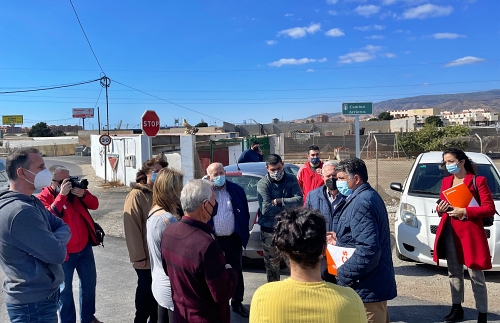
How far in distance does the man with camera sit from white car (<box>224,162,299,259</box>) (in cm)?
229

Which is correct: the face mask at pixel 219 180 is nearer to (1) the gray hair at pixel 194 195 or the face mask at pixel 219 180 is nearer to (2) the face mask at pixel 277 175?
Result: (2) the face mask at pixel 277 175

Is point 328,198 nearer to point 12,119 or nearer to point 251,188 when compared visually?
point 251,188

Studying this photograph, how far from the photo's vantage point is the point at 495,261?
525 cm

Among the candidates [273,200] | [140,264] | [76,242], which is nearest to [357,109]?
[273,200]

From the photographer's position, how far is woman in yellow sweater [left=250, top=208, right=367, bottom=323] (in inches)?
66.1

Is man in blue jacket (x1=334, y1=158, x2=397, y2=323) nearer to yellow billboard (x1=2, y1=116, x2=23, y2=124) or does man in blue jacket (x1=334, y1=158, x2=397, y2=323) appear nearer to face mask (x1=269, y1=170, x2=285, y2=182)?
face mask (x1=269, y1=170, x2=285, y2=182)

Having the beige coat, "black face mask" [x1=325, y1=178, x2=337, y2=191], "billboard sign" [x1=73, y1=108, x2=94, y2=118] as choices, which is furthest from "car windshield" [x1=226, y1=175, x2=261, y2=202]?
"billboard sign" [x1=73, y1=108, x2=94, y2=118]

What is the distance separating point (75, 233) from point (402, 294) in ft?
13.1

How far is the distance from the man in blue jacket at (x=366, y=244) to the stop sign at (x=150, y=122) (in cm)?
688

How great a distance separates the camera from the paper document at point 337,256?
3.02 meters

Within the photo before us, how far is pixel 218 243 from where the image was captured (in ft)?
9.41

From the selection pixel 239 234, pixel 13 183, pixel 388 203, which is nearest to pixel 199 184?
pixel 13 183

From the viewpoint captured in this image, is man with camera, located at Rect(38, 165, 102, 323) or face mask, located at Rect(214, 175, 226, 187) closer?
man with camera, located at Rect(38, 165, 102, 323)

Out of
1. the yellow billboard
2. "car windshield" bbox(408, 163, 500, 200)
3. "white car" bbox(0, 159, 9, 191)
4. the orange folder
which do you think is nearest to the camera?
the orange folder
